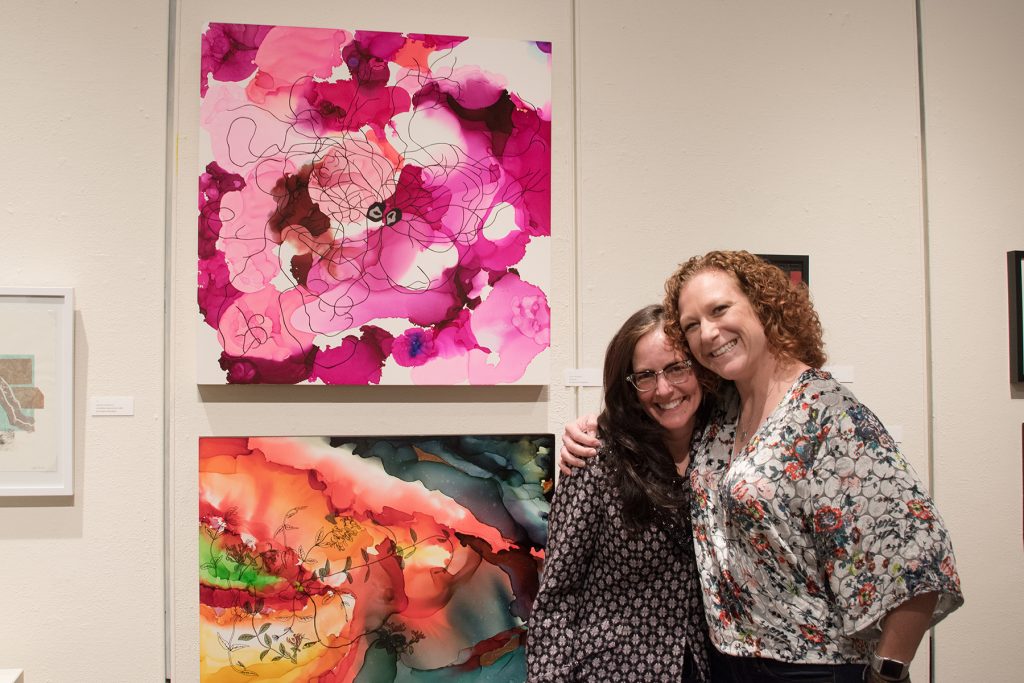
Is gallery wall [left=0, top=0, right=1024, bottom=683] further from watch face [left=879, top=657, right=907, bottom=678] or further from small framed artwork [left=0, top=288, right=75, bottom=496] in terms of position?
watch face [left=879, top=657, right=907, bottom=678]

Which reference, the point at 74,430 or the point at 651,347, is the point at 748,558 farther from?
the point at 74,430

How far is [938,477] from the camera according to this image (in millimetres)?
2293

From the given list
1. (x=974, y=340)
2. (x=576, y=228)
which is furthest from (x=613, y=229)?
(x=974, y=340)

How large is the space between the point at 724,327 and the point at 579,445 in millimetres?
428

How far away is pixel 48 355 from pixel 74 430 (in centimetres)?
21

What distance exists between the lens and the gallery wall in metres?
1.98

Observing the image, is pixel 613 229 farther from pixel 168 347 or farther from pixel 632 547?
pixel 168 347

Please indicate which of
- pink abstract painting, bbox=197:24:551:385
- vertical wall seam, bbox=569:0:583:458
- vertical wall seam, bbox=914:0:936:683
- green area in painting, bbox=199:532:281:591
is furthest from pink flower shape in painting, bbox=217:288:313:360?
vertical wall seam, bbox=914:0:936:683

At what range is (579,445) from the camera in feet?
5.46

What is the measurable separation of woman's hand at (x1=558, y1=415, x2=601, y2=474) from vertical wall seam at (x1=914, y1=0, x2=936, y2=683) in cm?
125

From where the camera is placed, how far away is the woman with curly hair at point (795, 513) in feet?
4.37

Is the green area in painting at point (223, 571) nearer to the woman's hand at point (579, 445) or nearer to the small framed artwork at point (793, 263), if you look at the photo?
the woman's hand at point (579, 445)

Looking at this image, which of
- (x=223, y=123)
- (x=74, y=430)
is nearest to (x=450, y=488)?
(x=74, y=430)

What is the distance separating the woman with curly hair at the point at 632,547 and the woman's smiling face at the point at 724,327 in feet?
0.29
